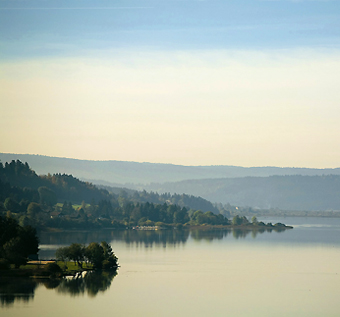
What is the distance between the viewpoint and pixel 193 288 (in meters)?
73.9

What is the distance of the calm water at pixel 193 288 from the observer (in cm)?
6228

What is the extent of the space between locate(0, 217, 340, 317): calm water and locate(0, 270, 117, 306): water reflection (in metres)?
0.10

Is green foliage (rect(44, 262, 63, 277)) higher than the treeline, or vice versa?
the treeline

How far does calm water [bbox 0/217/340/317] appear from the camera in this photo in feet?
204

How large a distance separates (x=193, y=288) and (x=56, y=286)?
15353 millimetres

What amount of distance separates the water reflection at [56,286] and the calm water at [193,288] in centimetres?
10

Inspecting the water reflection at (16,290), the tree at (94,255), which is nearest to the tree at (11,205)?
the tree at (94,255)

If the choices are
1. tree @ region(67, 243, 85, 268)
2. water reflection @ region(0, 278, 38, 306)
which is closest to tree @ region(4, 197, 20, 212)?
tree @ region(67, 243, 85, 268)

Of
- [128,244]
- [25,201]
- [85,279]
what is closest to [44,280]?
[85,279]

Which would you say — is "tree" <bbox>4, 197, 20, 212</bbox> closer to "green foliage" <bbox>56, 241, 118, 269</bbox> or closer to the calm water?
the calm water

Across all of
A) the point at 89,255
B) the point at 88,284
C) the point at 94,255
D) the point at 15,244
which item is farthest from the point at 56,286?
the point at 94,255

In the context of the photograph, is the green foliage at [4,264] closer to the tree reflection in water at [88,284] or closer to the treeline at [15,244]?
the treeline at [15,244]

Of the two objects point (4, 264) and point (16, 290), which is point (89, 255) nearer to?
point (4, 264)

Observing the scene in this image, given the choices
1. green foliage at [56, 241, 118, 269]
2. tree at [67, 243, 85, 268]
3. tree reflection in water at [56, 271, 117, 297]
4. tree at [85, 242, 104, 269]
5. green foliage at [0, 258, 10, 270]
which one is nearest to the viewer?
tree reflection in water at [56, 271, 117, 297]
